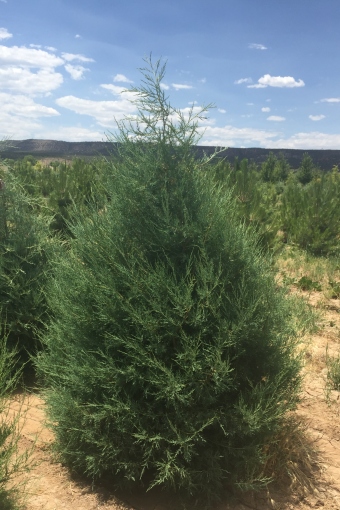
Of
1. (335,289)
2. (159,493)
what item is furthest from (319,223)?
(159,493)

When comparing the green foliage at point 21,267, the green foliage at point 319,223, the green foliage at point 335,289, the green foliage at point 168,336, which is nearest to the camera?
the green foliage at point 168,336

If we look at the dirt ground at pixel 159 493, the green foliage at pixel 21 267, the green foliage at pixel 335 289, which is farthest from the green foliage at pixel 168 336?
the green foliage at pixel 335 289

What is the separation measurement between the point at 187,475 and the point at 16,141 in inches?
172

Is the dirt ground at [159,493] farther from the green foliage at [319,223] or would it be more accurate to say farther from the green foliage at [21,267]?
the green foliage at [319,223]

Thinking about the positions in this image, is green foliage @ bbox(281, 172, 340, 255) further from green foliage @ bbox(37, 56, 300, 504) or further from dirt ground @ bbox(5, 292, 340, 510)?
green foliage @ bbox(37, 56, 300, 504)

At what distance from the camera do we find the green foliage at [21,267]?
4.67m

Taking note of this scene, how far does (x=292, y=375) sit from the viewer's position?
3166mm

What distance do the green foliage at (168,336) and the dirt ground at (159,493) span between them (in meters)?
0.13

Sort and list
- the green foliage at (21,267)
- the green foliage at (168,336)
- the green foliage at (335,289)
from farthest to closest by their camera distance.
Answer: the green foliage at (335,289) → the green foliage at (21,267) → the green foliage at (168,336)

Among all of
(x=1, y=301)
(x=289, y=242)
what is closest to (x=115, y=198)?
(x=1, y=301)

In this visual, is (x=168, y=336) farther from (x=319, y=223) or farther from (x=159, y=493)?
(x=319, y=223)

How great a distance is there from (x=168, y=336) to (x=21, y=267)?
252 centimetres

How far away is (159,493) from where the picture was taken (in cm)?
308

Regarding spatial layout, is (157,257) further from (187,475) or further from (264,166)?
(264,166)
